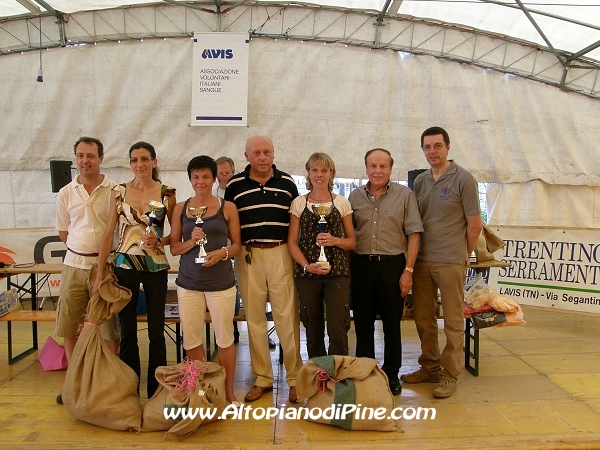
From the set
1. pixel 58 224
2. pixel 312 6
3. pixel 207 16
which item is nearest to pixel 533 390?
pixel 58 224

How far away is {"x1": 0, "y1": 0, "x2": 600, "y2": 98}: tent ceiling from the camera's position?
559 centimetres

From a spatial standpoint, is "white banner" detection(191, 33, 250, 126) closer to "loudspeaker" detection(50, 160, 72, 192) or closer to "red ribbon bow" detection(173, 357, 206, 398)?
"loudspeaker" detection(50, 160, 72, 192)

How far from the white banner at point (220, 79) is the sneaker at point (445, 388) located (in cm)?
390

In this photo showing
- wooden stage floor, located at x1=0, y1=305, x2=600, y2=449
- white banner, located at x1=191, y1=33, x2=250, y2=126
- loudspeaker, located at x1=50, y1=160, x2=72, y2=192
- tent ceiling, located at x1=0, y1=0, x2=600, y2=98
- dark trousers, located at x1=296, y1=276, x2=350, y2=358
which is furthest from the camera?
white banner, located at x1=191, y1=33, x2=250, y2=126

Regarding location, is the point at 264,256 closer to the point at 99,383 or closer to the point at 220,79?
the point at 99,383

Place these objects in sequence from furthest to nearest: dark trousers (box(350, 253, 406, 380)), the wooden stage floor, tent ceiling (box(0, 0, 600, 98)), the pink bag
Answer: tent ceiling (box(0, 0, 600, 98)), the pink bag, dark trousers (box(350, 253, 406, 380)), the wooden stage floor

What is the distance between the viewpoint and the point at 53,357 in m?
3.69

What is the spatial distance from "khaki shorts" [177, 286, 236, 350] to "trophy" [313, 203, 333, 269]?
1.93ft

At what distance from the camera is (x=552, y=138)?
6.05 meters

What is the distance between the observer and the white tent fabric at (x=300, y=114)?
5.80 metres

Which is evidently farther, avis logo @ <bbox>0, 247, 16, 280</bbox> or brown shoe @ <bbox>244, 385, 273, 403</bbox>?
avis logo @ <bbox>0, 247, 16, 280</bbox>

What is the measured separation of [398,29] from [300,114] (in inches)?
65.1

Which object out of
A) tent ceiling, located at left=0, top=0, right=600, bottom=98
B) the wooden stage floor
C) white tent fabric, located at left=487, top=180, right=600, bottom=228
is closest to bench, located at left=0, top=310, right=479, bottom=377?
the wooden stage floor

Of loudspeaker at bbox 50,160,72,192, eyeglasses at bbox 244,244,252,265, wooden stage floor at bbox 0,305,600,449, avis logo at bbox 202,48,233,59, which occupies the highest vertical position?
avis logo at bbox 202,48,233,59
